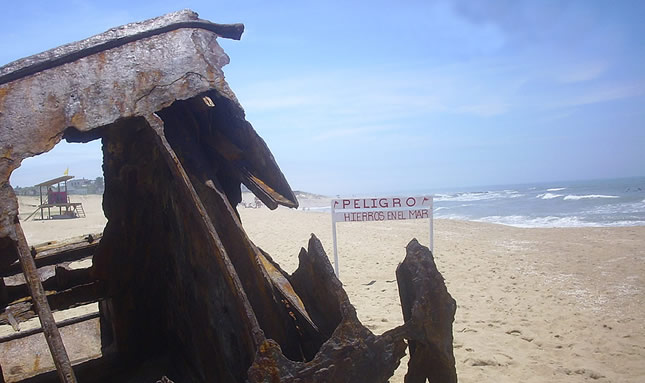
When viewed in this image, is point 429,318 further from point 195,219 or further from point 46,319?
point 46,319

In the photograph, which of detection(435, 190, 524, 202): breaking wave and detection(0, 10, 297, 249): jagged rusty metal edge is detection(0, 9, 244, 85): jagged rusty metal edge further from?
detection(435, 190, 524, 202): breaking wave

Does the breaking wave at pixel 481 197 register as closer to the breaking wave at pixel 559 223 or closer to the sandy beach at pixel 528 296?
the breaking wave at pixel 559 223

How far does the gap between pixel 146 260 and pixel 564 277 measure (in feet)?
29.2

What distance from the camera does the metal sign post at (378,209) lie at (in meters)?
8.27

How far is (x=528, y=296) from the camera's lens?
314 inches

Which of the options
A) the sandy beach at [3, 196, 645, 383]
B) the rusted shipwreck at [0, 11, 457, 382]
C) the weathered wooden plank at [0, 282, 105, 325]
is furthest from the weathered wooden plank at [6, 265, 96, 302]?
the sandy beach at [3, 196, 645, 383]

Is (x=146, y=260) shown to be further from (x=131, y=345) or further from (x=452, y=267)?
(x=452, y=267)

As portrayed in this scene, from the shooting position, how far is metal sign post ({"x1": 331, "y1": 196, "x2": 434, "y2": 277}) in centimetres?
827

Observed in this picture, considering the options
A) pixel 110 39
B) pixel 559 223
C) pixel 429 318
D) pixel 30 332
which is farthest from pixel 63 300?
pixel 559 223

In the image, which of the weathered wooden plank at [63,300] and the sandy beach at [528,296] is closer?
the weathered wooden plank at [63,300]

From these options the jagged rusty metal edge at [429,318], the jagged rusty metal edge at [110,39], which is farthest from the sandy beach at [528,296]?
the jagged rusty metal edge at [110,39]

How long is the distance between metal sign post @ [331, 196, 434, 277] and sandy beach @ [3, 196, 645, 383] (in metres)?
1.35

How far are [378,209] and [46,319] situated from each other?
679cm

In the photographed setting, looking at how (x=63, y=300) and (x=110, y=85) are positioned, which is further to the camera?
(x=63, y=300)
